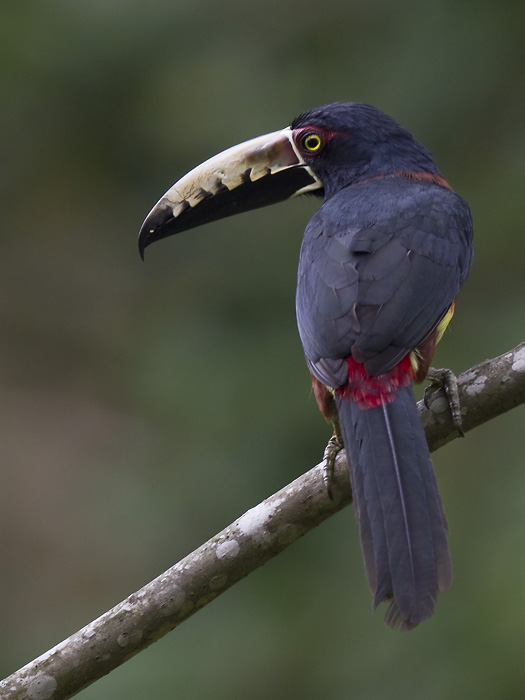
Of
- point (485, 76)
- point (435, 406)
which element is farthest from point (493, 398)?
point (485, 76)

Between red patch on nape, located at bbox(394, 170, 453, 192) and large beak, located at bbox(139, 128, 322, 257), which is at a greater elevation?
large beak, located at bbox(139, 128, 322, 257)

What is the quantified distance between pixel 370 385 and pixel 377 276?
13.9 inches

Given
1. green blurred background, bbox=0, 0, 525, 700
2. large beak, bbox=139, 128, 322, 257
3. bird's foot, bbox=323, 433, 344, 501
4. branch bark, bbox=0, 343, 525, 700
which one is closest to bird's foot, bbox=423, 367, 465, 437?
→ branch bark, bbox=0, 343, 525, 700

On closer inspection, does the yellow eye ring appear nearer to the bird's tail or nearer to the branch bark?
the branch bark

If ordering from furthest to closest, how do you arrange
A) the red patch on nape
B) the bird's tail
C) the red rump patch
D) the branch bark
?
the red patch on nape < the red rump patch < the branch bark < the bird's tail

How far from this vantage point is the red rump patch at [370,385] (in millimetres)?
2871

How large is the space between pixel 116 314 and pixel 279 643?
7.81ft

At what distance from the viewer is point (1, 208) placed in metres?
6.72

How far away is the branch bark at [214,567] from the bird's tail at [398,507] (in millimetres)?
191

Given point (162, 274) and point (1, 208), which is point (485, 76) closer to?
point (162, 274)

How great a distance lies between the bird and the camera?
2.68 metres

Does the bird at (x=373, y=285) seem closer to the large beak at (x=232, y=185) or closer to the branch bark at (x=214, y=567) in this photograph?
the large beak at (x=232, y=185)

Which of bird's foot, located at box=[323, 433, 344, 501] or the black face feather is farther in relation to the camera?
the black face feather

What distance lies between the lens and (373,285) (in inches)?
120
